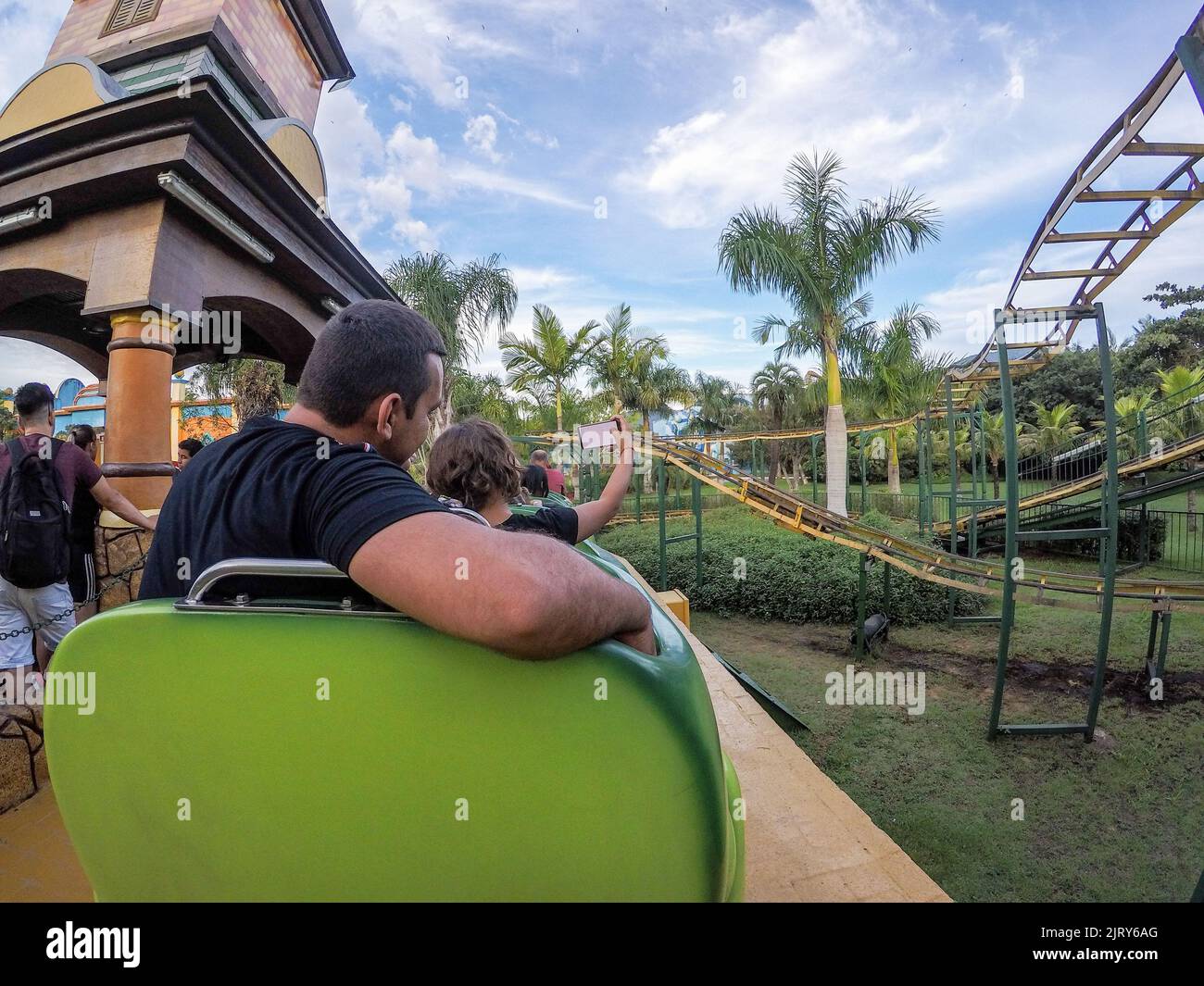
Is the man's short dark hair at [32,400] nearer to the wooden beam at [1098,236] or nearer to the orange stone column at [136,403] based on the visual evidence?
the orange stone column at [136,403]

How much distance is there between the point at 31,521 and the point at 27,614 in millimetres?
559

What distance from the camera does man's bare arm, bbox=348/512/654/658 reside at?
800 mm

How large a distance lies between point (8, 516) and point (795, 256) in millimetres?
12932

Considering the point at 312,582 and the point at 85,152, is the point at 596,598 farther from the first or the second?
the point at 85,152

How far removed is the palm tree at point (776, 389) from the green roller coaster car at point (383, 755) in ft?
108

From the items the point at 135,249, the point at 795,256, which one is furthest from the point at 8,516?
the point at 795,256

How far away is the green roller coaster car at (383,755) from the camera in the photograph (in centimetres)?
86

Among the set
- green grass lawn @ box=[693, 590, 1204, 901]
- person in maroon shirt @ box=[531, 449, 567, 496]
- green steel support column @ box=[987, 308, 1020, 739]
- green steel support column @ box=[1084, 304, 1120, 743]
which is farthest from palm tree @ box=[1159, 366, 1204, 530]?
person in maroon shirt @ box=[531, 449, 567, 496]

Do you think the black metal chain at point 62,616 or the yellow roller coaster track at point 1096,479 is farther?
the yellow roller coaster track at point 1096,479

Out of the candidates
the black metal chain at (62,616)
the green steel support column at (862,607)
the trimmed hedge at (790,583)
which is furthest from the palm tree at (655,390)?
the black metal chain at (62,616)

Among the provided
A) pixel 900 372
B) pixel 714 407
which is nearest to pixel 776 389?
pixel 714 407

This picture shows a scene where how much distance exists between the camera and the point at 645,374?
29953 millimetres

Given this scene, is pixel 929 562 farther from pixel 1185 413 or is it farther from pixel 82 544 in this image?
pixel 1185 413

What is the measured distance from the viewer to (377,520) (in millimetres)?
874
